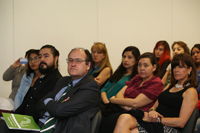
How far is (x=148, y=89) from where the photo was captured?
10.2ft

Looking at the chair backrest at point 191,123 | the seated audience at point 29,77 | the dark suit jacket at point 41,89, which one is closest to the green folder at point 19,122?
the dark suit jacket at point 41,89

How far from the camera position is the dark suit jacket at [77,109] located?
2.23 metres

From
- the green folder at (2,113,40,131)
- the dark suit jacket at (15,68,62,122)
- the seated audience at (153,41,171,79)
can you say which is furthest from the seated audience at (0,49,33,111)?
the seated audience at (153,41,171,79)

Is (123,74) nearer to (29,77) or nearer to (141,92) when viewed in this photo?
(141,92)

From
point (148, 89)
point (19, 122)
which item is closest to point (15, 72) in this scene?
point (19, 122)

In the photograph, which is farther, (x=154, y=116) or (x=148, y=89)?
(x=148, y=89)

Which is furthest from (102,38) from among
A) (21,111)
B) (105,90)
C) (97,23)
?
(21,111)

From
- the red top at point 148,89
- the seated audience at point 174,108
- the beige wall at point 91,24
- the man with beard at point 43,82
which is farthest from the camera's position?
the beige wall at point 91,24

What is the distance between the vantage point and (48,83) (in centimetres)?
322

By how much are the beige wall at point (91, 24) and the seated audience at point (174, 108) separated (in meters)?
2.74

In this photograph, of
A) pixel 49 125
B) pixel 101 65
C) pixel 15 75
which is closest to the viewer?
pixel 49 125

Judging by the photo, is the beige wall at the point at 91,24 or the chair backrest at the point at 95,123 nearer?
the chair backrest at the point at 95,123

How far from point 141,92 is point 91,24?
106 inches

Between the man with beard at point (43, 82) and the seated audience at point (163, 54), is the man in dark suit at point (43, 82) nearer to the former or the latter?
the man with beard at point (43, 82)
